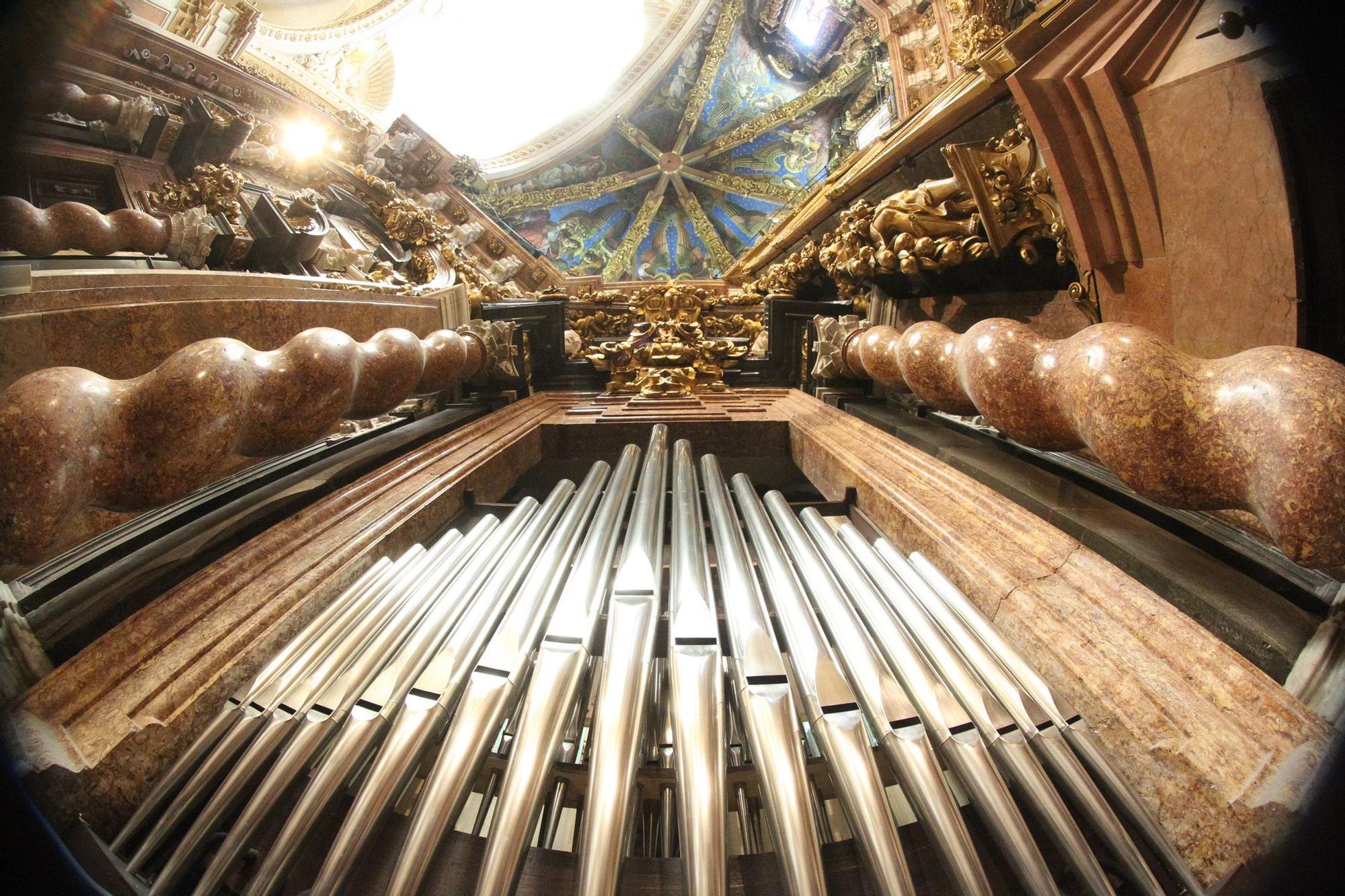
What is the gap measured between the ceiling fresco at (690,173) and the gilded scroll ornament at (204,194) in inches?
332

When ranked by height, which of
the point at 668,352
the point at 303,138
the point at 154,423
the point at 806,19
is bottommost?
the point at 154,423

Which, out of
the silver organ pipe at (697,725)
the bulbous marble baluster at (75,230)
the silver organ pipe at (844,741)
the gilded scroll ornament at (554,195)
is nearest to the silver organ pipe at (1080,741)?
the silver organ pipe at (844,741)

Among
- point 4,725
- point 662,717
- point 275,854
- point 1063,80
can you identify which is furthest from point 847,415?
point 4,725

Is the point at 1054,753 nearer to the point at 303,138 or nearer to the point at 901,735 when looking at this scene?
the point at 901,735

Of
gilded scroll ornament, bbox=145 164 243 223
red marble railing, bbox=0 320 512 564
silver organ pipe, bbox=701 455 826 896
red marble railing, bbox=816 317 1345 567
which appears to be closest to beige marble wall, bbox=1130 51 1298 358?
red marble railing, bbox=816 317 1345 567

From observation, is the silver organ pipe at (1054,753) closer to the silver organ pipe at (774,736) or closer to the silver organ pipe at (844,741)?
the silver organ pipe at (844,741)

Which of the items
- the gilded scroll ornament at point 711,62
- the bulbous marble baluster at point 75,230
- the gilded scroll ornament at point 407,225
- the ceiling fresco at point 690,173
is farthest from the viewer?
the ceiling fresco at point 690,173

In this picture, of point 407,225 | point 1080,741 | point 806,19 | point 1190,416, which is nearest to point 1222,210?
point 1190,416

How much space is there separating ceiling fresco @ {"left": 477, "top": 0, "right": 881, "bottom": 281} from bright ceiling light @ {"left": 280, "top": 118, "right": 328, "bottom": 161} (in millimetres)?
6138

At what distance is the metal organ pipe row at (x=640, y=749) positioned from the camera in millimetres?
812

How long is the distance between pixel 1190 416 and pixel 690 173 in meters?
14.3

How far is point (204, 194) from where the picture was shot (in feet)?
13.3

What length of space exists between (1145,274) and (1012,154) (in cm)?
86

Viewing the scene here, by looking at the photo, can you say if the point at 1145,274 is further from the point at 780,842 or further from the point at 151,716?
the point at 151,716
